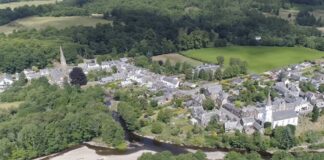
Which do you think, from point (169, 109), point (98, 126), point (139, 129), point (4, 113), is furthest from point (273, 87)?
point (4, 113)

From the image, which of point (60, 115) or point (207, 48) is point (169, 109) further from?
point (207, 48)

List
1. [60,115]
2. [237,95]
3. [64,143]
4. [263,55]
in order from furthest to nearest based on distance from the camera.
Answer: [263,55] < [237,95] < [60,115] < [64,143]

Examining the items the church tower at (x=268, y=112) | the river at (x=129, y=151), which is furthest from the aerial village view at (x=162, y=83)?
the river at (x=129, y=151)

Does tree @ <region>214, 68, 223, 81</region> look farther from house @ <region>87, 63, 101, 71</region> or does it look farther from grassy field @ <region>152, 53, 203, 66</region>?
house @ <region>87, 63, 101, 71</region>

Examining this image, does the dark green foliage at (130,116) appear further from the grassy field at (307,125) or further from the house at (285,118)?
the grassy field at (307,125)

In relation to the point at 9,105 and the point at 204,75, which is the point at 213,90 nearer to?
the point at 204,75

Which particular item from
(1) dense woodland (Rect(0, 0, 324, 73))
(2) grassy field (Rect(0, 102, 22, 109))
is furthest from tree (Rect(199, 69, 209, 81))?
(2) grassy field (Rect(0, 102, 22, 109))
